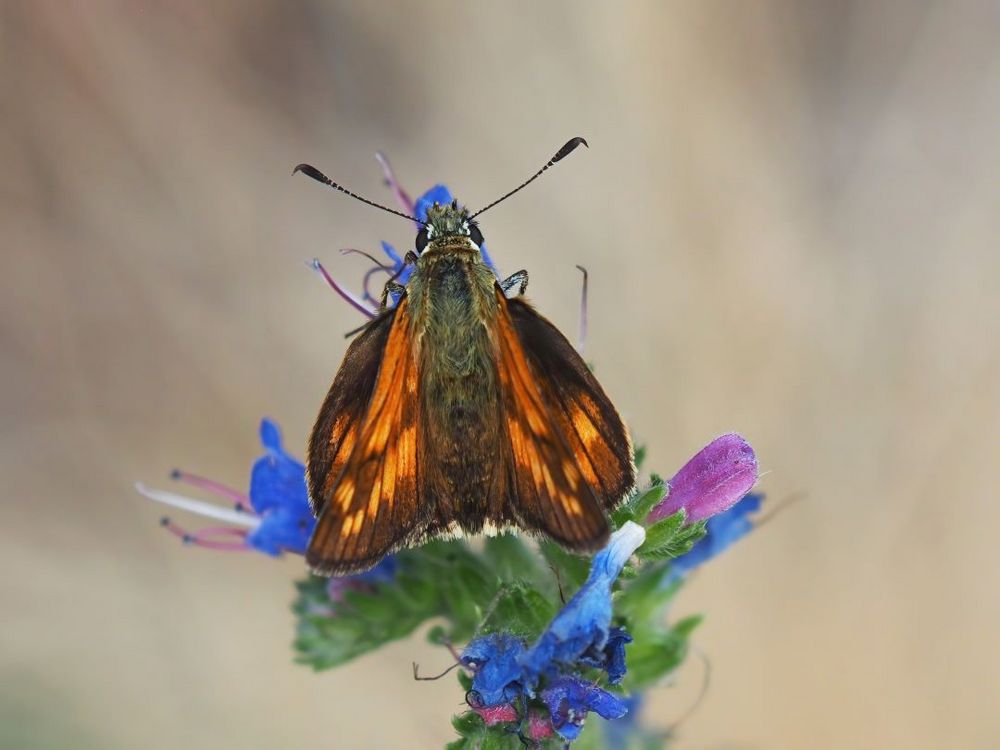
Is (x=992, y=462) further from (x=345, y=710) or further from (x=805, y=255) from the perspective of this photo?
(x=345, y=710)

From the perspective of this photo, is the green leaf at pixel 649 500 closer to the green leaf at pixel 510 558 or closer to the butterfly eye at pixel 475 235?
the green leaf at pixel 510 558

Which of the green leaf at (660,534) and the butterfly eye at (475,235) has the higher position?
the butterfly eye at (475,235)

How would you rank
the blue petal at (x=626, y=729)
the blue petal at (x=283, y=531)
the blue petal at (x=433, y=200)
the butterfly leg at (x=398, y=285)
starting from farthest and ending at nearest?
the blue petal at (x=626, y=729) < the blue petal at (x=433, y=200) < the blue petal at (x=283, y=531) < the butterfly leg at (x=398, y=285)

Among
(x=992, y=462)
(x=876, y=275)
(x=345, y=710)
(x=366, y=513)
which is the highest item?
(x=876, y=275)

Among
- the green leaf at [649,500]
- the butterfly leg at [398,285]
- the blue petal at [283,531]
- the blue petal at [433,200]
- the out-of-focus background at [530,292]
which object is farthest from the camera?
the out-of-focus background at [530,292]

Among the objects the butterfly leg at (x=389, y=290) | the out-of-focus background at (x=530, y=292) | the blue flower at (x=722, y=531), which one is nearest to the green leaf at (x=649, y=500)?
the blue flower at (x=722, y=531)

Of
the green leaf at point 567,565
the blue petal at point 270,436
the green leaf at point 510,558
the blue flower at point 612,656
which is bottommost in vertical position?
Result: the blue flower at point 612,656

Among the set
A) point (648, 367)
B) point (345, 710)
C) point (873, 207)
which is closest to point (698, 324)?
point (648, 367)
